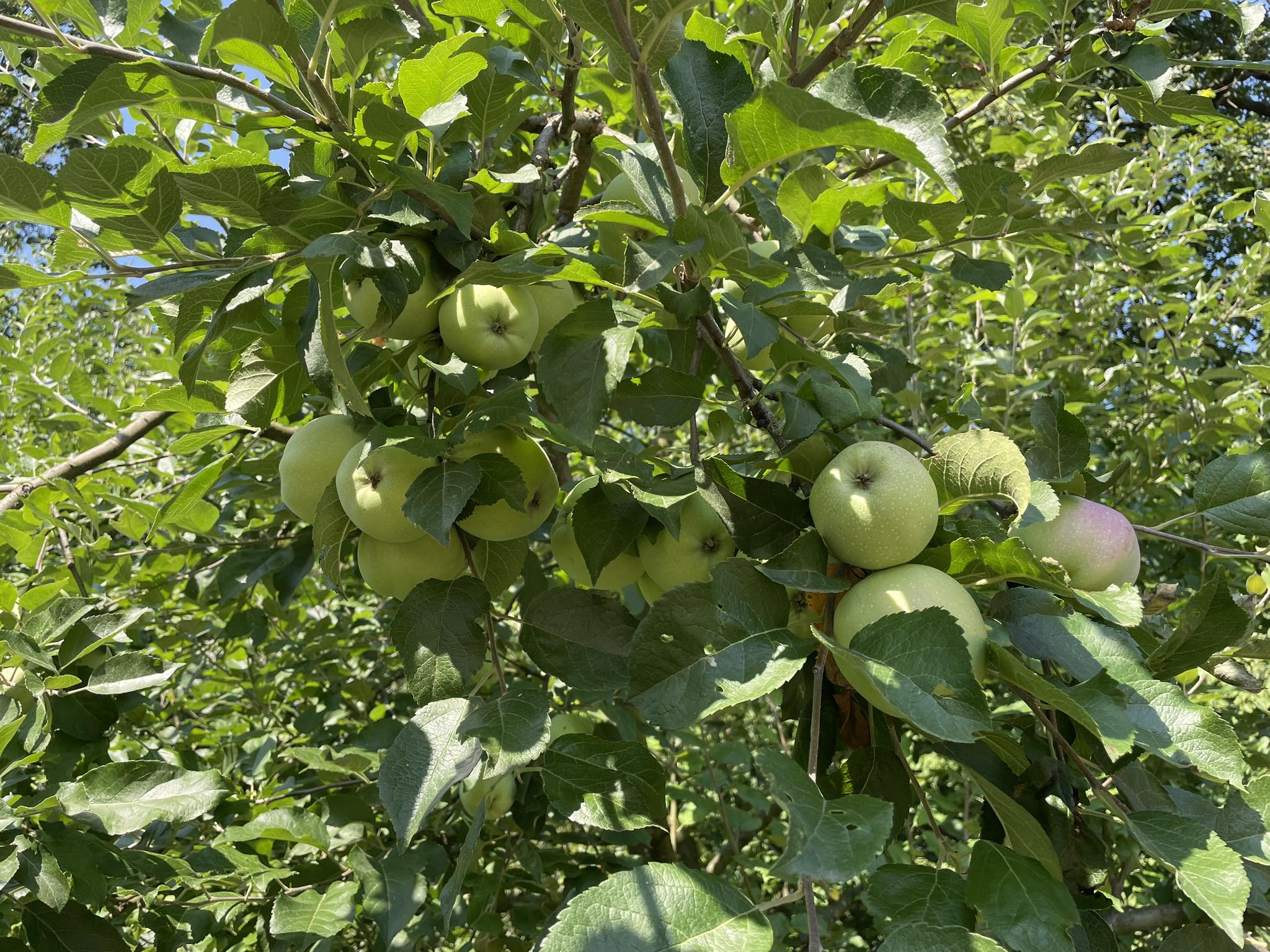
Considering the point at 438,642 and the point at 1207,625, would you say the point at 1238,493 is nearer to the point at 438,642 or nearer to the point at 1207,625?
the point at 1207,625

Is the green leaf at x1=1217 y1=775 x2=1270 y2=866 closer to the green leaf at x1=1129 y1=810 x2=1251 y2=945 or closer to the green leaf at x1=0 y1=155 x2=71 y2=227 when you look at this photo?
the green leaf at x1=1129 y1=810 x2=1251 y2=945

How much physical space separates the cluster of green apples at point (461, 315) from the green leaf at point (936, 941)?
0.87m

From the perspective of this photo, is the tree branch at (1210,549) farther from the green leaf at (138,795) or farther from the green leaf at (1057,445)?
the green leaf at (138,795)

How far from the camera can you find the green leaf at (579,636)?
4.17ft

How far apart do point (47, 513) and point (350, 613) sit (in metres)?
1.60

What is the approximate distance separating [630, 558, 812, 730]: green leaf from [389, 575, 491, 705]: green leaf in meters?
0.30

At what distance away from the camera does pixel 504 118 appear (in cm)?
148

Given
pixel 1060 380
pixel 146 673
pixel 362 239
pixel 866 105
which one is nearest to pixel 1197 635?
pixel 866 105

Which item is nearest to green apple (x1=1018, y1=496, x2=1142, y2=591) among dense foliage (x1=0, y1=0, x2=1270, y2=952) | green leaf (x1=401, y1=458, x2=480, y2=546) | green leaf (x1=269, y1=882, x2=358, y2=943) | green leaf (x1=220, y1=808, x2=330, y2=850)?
dense foliage (x1=0, y1=0, x2=1270, y2=952)

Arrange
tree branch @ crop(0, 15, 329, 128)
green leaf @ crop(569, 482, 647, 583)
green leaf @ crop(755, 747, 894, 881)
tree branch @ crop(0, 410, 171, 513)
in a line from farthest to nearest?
tree branch @ crop(0, 410, 171, 513) → green leaf @ crop(569, 482, 647, 583) → tree branch @ crop(0, 15, 329, 128) → green leaf @ crop(755, 747, 894, 881)

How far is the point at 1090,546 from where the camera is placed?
49.5 inches

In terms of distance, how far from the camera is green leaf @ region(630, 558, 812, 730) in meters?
1.01

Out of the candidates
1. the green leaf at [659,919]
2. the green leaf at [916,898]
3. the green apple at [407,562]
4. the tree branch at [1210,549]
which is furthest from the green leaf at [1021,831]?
the green apple at [407,562]

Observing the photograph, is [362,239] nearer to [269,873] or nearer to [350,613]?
[269,873]
